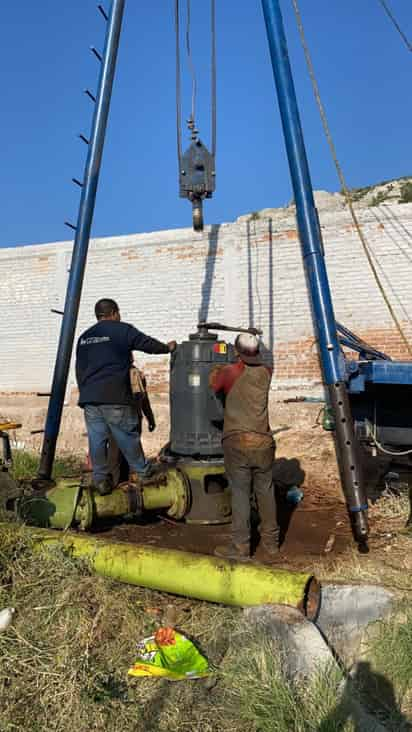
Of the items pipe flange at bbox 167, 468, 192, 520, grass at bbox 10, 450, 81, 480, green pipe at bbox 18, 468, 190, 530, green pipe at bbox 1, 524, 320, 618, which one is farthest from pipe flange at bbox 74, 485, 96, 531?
grass at bbox 10, 450, 81, 480

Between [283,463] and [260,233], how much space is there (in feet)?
16.1

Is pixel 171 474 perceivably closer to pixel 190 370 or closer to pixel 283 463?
pixel 190 370

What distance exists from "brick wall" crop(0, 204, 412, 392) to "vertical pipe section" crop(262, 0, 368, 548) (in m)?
5.38

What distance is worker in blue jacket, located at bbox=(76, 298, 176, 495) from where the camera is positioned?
544cm

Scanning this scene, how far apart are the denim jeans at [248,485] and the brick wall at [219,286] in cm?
628

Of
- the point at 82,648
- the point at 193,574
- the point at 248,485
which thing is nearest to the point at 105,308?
the point at 248,485

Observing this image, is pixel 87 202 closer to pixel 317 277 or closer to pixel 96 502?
pixel 317 277

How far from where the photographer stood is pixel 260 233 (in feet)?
37.6

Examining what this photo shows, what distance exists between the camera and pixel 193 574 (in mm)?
3844

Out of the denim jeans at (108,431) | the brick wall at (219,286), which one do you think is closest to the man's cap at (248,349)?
the denim jeans at (108,431)

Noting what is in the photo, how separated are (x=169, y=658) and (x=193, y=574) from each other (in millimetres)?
551

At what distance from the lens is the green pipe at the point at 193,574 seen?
3.63 meters

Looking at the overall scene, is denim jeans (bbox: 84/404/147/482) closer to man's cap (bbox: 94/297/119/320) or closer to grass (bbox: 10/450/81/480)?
man's cap (bbox: 94/297/119/320)

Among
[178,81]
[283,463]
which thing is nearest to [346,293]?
[283,463]
